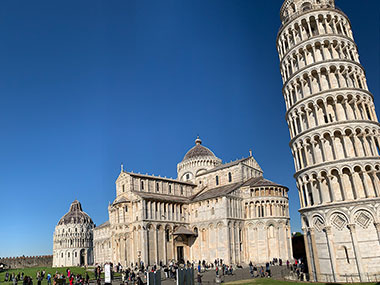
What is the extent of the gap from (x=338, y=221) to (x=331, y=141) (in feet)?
22.5

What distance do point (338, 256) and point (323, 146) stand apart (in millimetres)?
9052

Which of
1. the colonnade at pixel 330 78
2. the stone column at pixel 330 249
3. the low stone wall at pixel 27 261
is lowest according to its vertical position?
the low stone wall at pixel 27 261

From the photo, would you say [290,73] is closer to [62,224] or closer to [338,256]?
→ [338,256]

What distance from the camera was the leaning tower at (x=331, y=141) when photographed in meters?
23.5

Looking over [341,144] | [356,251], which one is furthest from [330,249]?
[341,144]

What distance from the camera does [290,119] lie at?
3075cm

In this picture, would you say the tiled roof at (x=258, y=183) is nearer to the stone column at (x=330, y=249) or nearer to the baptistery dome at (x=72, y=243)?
the stone column at (x=330, y=249)

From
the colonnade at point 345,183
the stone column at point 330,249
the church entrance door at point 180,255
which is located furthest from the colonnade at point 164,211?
the stone column at point 330,249

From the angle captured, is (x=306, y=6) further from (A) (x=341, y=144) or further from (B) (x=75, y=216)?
(B) (x=75, y=216)

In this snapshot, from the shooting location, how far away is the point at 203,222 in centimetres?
4766

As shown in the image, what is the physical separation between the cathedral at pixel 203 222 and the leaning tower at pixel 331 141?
60.5 feet

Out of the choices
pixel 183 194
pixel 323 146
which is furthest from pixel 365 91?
pixel 183 194

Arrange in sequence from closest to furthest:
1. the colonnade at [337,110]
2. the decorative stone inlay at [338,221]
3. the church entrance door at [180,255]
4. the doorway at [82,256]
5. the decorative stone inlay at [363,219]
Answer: the decorative stone inlay at [363,219] < the decorative stone inlay at [338,221] < the colonnade at [337,110] < the church entrance door at [180,255] < the doorway at [82,256]

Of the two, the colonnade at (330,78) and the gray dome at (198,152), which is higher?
the gray dome at (198,152)
